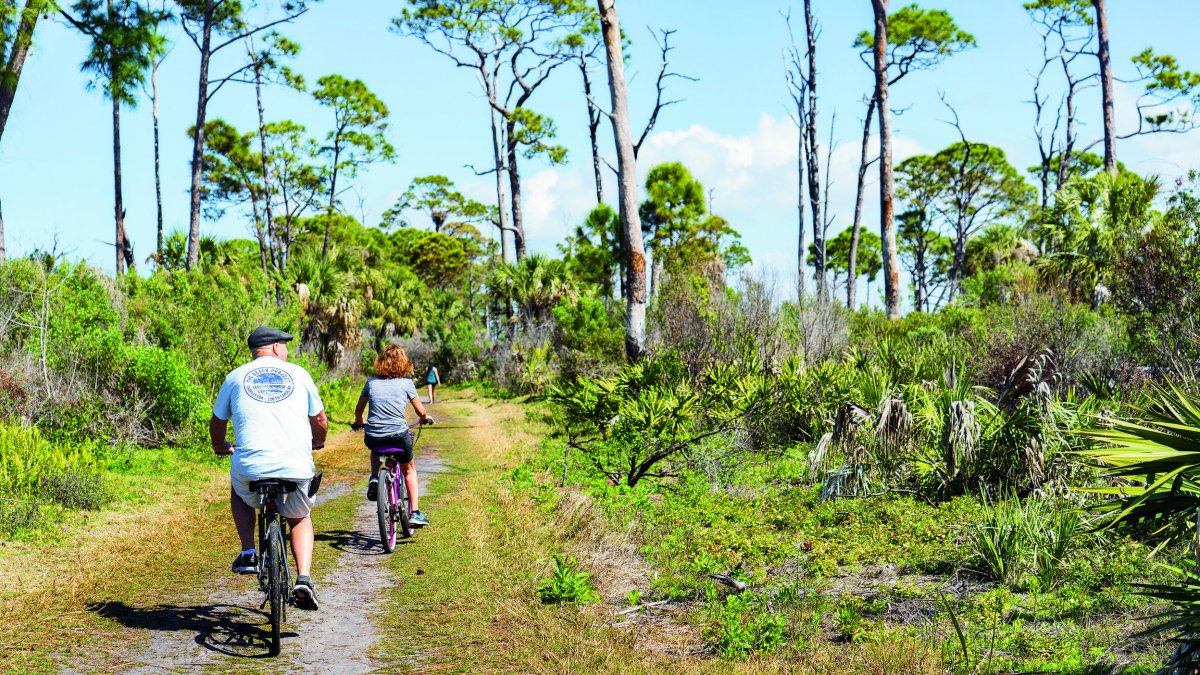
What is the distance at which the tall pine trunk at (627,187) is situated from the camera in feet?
55.1

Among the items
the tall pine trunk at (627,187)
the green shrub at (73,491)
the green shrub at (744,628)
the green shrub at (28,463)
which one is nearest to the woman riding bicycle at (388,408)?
the green shrub at (744,628)

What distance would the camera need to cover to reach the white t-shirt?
5.48 metres

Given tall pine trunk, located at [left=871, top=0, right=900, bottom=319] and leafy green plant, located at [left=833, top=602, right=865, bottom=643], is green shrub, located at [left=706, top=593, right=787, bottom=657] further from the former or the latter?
Answer: tall pine trunk, located at [left=871, top=0, right=900, bottom=319]

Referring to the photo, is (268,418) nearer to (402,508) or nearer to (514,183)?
(402,508)

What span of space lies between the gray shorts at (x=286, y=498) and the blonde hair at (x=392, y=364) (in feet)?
9.13

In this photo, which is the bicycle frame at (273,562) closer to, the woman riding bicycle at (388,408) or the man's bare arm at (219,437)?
the man's bare arm at (219,437)

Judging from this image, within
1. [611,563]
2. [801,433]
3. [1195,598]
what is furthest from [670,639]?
[801,433]

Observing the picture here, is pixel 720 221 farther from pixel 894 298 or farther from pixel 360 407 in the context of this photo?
pixel 360 407

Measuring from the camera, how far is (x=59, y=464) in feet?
32.4

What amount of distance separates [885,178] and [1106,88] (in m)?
9.66

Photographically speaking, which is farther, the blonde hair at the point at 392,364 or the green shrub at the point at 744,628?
the blonde hair at the point at 392,364

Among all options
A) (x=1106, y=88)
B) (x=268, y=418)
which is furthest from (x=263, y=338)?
(x=1106, y=88)

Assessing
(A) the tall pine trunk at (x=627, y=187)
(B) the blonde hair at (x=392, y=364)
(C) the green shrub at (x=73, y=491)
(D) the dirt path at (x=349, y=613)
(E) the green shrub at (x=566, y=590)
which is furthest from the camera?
(A) the tall pine trunk at (x=627, y=187)

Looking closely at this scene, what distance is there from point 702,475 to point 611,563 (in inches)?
170
